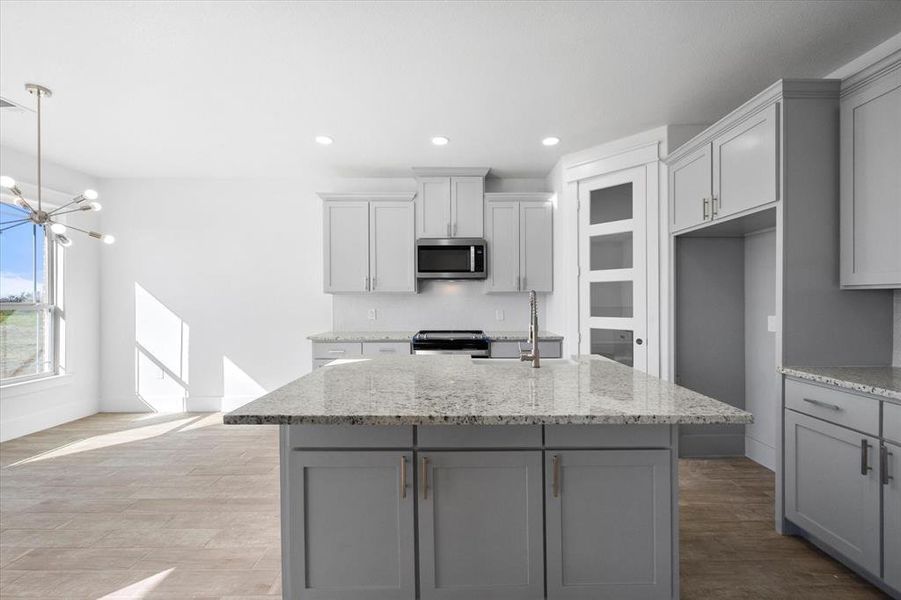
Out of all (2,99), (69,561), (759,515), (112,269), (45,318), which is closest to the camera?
(69,561)

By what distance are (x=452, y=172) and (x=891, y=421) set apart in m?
3.64

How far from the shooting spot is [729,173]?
269 cm

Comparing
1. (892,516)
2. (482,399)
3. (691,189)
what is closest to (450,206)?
(691,189)

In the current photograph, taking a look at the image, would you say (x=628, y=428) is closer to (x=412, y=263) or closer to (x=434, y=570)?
(x=434, y=570)

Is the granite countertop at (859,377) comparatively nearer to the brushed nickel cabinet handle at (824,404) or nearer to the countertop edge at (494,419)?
the brushed nickel cabinet handle at (824,404)

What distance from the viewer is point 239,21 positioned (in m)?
2.17

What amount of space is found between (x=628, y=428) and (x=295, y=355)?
4089 mm

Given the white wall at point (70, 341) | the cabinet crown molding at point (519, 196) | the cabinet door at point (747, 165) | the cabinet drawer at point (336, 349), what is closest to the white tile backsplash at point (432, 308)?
the cabinet drawer at point (336, 349)

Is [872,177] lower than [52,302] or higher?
higher

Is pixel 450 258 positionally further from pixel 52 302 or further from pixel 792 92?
pixel 52 302

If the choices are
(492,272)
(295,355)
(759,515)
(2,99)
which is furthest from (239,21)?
(759,515)

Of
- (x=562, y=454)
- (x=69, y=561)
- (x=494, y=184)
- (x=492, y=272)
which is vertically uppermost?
(x=494, y=184)

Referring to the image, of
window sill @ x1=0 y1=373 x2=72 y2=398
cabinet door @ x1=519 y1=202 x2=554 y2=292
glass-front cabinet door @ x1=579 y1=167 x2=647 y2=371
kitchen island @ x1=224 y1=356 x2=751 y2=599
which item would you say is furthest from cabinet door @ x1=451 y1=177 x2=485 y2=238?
window sill @ x1=0 y1=373 x2=72 y2=398

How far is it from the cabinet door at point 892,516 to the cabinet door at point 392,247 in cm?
352
